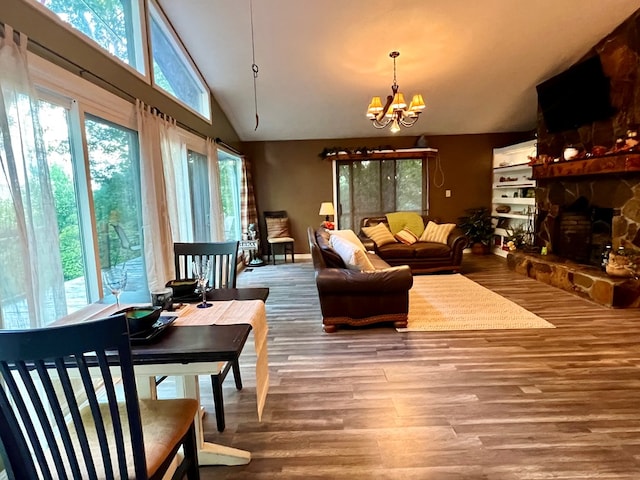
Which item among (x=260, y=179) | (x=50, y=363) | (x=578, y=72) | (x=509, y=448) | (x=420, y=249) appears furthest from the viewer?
(x=260, y=179)

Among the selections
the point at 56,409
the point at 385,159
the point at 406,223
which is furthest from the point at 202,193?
the point at 56,409

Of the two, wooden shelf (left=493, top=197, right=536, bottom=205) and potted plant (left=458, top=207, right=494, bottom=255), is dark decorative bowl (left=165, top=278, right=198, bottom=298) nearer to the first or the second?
wooden shelf (left=493, top=197, right=536, bottom=205)

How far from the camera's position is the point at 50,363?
→ 1.18 m

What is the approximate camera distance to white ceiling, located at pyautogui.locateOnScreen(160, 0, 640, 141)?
3.81 meters

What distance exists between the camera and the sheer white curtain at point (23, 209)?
1.66 metres

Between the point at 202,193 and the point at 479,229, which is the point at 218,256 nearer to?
the point at 202,193

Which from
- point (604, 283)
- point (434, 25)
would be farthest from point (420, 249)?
point (434, 25)

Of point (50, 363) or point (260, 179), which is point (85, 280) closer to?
point (50, 363)

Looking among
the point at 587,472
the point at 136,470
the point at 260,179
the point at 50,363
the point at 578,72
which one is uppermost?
the point at 578,72

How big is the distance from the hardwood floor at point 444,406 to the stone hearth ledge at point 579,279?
0.43 m

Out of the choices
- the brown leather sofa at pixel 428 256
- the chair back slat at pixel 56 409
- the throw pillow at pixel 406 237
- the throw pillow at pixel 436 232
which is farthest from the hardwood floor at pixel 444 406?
the throw pillow at pixel 406 237

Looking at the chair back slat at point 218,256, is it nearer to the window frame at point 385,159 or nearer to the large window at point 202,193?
the large window at point 202,193

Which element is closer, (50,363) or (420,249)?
(50,363)

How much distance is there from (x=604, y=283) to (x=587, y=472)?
295cm
